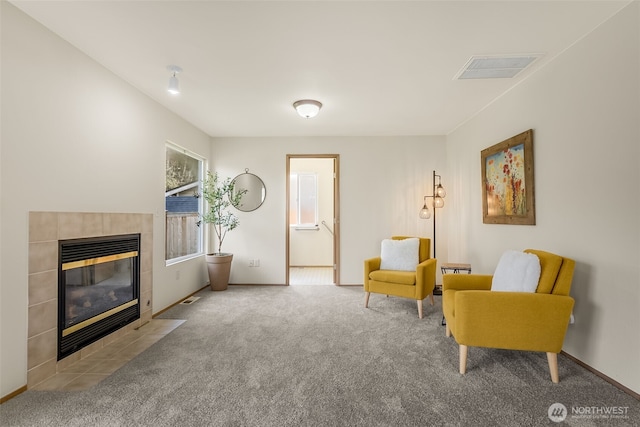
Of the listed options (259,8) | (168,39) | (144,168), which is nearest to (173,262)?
(144,168)

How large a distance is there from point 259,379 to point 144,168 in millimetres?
2444

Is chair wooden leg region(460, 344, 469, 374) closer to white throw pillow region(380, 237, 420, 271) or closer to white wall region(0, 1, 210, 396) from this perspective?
white throw pillow region(380, 237, 420, 271)

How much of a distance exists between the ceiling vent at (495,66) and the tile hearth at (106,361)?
3670 mm

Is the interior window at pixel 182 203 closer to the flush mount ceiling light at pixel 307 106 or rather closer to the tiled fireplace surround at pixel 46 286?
the tiled fireplace surround at pixel 46 286

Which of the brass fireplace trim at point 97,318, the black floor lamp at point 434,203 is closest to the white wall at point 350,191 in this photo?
the black floor lamp at point 434,203

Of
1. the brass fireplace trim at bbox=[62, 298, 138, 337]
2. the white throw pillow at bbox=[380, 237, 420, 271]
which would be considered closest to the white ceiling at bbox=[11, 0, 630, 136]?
the white throw pillow at bbox=[380, 237, 420, 271]

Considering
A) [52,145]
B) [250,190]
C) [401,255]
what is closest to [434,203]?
[401,255]

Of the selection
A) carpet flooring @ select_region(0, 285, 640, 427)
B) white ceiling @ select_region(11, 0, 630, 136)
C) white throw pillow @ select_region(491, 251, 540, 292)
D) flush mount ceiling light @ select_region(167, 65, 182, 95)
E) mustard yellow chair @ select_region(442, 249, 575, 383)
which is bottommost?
carpet flooring @ select_region(0, 285, 640, 427)

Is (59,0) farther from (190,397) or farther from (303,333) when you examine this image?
(303,333)

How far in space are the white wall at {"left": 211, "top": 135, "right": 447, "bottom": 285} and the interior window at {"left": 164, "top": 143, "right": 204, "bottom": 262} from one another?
19.7 inches

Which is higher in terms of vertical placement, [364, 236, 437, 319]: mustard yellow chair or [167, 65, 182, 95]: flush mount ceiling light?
[167, 65, 182, 95]: flush mount ceiling light

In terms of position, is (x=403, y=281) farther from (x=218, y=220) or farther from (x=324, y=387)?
(x=218, y=220)

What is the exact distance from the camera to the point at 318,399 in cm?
189

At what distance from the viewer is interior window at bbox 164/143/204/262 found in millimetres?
3898
